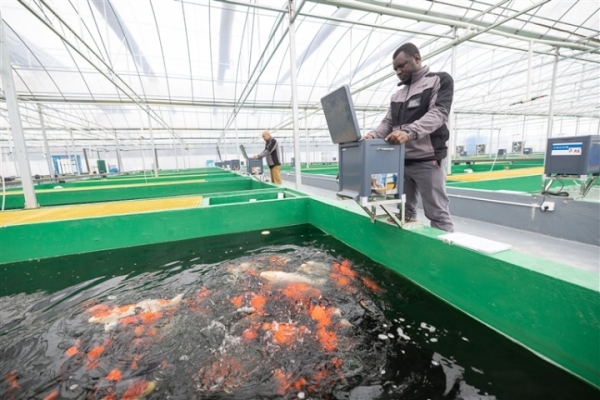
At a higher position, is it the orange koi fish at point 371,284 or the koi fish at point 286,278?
the koi fish at point 286,278

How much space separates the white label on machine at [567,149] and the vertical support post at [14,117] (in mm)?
6731

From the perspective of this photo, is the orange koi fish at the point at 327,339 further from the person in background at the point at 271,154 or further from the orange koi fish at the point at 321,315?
the person in background at the point at 271,154

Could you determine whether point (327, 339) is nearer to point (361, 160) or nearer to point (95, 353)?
point (361, 160)

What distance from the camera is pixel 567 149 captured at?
300 cm

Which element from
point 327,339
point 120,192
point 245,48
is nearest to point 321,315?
point 327,339

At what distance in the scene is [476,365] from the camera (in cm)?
116

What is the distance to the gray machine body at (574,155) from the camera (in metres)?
2.85

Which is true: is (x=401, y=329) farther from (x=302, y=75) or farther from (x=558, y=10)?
(x=302, y=75)

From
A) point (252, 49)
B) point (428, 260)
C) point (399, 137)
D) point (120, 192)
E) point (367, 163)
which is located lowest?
point (428, 260)

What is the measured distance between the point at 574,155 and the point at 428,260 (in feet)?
8.86

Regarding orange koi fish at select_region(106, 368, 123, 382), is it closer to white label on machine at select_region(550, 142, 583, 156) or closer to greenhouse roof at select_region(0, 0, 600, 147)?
greenhouse roof at select_region(0, 0, 600, 147)

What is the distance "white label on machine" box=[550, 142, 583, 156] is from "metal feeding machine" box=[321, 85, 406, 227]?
2669mm

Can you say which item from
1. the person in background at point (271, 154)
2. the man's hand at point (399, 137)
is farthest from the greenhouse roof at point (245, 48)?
the man's hand at point (399, 137)

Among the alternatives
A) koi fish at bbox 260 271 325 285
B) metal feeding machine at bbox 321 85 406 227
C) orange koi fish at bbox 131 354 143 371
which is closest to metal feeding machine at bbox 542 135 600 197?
metal feeding machine at bbox 321 85 406 227
